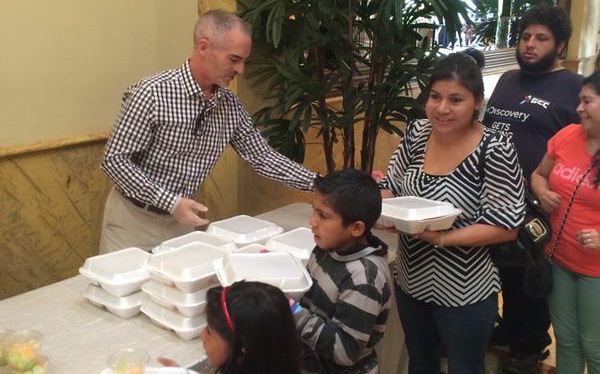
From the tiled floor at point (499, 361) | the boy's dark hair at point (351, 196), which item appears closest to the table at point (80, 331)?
the boy's dark hair at point (351, 196)

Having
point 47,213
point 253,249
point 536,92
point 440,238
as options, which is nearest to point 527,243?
point 440,238

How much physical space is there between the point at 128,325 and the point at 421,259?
909 mm

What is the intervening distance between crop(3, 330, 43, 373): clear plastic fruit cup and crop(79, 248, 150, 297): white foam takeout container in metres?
0.28

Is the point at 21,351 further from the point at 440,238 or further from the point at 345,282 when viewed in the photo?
the point at 440,238

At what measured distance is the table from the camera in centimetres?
147

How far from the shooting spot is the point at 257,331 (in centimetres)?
117

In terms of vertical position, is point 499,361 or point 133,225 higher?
point 133,225

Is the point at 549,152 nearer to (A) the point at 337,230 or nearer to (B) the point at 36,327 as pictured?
(A) the point at 337,230

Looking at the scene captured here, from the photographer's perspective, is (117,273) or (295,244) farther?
(295,244)

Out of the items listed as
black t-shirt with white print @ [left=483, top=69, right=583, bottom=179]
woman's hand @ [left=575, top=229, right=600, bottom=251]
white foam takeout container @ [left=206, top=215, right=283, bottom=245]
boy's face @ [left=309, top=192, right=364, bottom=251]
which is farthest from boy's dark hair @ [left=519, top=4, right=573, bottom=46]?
boy's face @ [left=309, top=192, right=364, bottom=251]

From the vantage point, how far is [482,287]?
1760 mm

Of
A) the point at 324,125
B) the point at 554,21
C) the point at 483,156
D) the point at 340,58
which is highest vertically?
the point at 554,21

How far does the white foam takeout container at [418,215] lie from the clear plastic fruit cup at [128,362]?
0.75 m

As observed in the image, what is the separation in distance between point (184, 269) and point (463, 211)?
838mm
